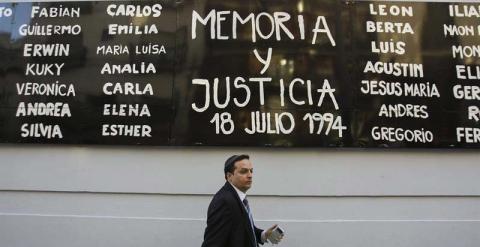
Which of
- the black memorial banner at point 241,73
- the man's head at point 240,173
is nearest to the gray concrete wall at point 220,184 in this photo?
the black memorial banner at point 241,73

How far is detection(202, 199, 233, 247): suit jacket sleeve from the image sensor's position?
118 inches

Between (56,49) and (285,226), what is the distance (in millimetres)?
3513

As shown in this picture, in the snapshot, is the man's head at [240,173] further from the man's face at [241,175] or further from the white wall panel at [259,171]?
the white wall panel at [259,171]

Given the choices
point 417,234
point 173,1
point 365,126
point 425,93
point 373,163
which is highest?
point 173,1

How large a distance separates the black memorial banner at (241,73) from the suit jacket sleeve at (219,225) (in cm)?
182

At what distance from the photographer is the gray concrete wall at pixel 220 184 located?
189 inches

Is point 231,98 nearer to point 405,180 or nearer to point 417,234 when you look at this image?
point 405,180

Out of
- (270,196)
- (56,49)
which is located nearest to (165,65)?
(56,49)

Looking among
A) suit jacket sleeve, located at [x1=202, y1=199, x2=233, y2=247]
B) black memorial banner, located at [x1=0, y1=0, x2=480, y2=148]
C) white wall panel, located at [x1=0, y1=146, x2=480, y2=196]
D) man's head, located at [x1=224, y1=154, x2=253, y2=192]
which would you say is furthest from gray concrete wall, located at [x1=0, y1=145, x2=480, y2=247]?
suit jacket sleeve, located at [x1=202, y1=199, x2=233, y2=247]

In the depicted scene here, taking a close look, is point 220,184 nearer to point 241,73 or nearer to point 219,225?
point 241,73

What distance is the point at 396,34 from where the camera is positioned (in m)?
5.21

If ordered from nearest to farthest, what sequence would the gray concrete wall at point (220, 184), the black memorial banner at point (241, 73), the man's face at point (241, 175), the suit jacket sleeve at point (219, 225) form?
the suit jacket sleeve at point (219, 225)
the man's face at point (241, 175)
the gray concrete wall at point (220, 184)
the black memorial banner at point (241, 73)

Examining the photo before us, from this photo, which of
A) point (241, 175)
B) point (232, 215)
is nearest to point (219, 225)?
point (232, 215)

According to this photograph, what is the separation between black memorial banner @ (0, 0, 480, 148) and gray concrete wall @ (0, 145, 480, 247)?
0.64 ft
